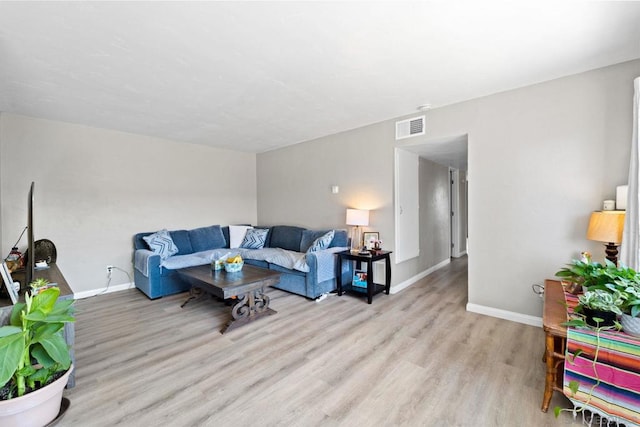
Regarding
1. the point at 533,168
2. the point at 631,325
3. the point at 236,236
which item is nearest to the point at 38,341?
the point at 631,325

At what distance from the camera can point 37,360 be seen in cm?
148

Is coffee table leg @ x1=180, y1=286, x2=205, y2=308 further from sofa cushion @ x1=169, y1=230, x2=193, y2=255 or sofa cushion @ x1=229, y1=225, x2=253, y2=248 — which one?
sofa cushion @ x1=229, y1=225, x2=253, y2=248

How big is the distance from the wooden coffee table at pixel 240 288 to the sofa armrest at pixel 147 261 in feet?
2.23

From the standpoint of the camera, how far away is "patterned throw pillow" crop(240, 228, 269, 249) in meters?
4.98

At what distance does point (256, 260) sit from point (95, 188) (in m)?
2.56


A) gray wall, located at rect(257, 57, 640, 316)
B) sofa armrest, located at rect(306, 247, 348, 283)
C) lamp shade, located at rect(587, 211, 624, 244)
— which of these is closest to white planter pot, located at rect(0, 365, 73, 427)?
sofa armrest, located at rect(306, 247, 348, 283)

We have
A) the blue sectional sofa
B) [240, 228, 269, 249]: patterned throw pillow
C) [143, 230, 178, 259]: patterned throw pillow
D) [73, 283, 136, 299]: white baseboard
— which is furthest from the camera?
[240, 228, 269, 249]: patterned throw pillow

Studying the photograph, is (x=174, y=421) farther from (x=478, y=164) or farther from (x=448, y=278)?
(x=448, y=278)

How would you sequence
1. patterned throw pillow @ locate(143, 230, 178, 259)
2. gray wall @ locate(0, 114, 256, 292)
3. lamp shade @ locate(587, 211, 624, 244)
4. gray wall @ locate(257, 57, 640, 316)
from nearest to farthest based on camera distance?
lamp shade @ locate(587, 211, 624, 244) → gray wall @ locate(257, 57, 640, 316) → gray wall @ locate(0, 114, 256, 292) → patterned throw pillow @ locate(143, 230, 178, 259)

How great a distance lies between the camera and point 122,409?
1.72 m

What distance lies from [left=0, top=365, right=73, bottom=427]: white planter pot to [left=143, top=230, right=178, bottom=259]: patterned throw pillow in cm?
255

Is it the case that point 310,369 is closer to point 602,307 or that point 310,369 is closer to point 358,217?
point 602,307

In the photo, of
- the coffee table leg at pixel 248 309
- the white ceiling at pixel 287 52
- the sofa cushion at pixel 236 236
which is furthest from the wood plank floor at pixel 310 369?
the white ceiling at pixel 287 52

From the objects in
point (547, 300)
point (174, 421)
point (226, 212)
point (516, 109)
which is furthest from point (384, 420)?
point (226, 212)
